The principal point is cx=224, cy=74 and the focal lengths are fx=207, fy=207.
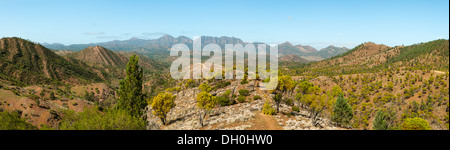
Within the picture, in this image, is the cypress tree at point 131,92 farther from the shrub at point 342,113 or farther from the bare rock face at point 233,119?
the shrub at point 342,113

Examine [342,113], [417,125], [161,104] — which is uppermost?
[161,104]

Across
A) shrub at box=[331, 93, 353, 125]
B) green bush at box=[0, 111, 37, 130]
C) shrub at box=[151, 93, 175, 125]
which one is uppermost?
green bush at box=[0, 111, 37, 130]

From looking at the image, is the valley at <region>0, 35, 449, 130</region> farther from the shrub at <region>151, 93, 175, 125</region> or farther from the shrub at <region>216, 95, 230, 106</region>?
the shrub at <region>151, 93, 175, 125</region>

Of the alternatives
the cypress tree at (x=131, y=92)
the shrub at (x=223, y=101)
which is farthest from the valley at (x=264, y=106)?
the cypress tree at (x=131, y=92)

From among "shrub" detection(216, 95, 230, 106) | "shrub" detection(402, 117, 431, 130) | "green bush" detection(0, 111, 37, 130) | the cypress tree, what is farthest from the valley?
"green bush" detection(0, 111, 37, 130)

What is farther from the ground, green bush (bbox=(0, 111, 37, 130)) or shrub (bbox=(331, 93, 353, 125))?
green bush (bbox=(0, 111, 37, 130))

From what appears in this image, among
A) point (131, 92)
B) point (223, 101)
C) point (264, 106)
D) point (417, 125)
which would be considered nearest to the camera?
point (417, 125)

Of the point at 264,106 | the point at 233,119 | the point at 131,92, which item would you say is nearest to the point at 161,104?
the point at 131,92

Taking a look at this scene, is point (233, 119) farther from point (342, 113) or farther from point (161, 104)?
point (342, 113)

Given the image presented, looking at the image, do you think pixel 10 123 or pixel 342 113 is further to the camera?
pixel 342 113
